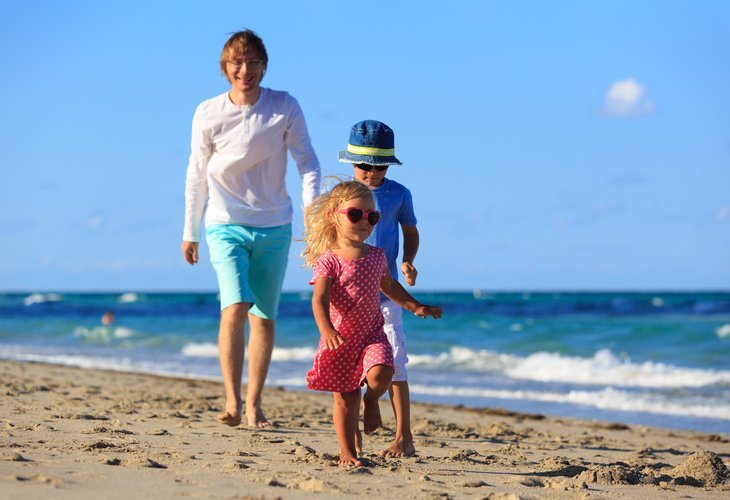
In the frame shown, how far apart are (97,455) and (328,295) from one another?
1089mm

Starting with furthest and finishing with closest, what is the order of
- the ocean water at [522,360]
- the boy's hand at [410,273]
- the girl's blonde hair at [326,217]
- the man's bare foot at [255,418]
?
the ocean water at [522,360]
the man's bare foot at [255,418]
the boy's hand at [410,273]
the girl's blonde hair at [326,217]

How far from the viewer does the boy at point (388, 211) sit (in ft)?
14.0

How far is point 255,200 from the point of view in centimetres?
514

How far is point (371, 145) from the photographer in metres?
4.29

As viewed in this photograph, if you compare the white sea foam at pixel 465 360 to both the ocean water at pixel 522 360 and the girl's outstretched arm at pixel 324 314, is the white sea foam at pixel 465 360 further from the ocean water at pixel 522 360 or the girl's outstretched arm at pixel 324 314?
the girl's outstretched arm at pixel 324 314

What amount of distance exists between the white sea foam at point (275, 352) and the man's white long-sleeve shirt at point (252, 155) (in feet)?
30.9

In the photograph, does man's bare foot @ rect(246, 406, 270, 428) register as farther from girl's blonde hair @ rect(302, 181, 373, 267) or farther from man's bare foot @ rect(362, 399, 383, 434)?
girl's blonde hair @ rect(302, 181, 373, 267)

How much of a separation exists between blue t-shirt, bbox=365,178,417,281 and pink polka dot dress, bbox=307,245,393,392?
46 centimetres

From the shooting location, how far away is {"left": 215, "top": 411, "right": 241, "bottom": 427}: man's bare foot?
197 inches

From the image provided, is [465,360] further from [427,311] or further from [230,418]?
[427,311]

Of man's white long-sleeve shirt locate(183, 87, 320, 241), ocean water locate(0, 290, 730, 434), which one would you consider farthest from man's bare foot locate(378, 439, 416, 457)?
ocean water locate(0, 290, 730, 434)

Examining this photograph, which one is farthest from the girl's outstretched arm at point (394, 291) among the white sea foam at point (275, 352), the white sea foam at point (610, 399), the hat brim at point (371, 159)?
the white sea foam at point (275, 352)

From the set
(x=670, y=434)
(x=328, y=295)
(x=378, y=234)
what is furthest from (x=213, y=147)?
(x=670, y=434)

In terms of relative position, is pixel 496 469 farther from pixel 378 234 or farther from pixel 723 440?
pixel 723 440
